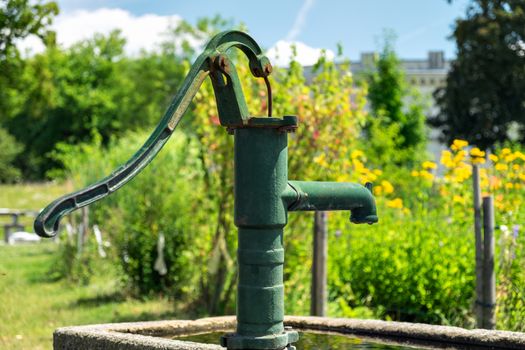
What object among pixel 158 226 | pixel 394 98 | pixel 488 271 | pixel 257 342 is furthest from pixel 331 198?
pixel 394 98

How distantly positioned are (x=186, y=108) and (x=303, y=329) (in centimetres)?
232

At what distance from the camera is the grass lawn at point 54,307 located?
6.80 m

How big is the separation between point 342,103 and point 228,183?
1280 millimetres

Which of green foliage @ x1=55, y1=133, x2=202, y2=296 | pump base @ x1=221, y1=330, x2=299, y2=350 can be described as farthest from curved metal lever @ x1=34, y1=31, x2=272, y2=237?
green foliage @ x1=55, y1=133, x2=202, y2=296

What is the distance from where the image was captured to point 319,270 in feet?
19.5

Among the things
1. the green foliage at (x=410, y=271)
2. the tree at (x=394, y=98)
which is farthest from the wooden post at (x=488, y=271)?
the tree at (x=394, y=98)

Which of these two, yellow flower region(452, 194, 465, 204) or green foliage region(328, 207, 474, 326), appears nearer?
green foliage region(328, 207, 474, 326)

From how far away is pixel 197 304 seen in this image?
25.0ft

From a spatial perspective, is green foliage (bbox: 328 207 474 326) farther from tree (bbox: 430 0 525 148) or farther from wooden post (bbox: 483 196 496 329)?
tree (bbox: 430 0 525 148)

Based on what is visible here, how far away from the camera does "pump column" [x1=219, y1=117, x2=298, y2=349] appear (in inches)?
85.1

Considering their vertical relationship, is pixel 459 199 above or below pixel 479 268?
above

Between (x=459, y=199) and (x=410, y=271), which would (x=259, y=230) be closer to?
(x=410, y=271)

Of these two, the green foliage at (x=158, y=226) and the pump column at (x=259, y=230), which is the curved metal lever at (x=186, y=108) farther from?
the green foliage at (x=158, y=226)

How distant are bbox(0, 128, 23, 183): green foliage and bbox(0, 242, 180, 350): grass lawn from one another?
3277 centimetres
